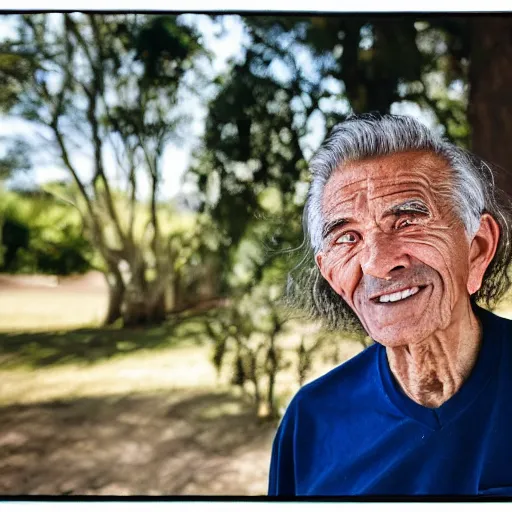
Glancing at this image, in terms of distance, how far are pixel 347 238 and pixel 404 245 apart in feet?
0.68

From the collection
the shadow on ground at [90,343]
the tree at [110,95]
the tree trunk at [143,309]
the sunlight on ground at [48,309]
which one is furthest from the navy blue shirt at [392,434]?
the sunlight on ground at [48,309]

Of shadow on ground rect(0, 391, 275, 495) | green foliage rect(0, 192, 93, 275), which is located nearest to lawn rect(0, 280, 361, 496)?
shadow on ground rect(0, 391, 275, 495)

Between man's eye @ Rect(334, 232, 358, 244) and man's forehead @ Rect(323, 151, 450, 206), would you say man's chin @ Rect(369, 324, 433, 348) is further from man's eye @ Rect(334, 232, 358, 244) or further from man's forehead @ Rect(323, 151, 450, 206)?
man's forehead @ Rect(323, 151, 450, 206)

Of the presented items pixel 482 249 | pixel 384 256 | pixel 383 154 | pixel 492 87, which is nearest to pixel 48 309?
pixel 384 256

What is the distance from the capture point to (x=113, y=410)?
A: 94.5 inches

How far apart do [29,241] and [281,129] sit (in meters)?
1.08

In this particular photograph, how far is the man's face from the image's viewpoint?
226 centimetres

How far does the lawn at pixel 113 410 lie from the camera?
7.75ft

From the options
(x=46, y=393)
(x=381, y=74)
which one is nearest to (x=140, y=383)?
(x=46, y=393)

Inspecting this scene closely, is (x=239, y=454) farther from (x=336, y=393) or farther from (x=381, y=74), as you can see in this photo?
(x=381, y=74)

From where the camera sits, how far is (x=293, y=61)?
2434mm

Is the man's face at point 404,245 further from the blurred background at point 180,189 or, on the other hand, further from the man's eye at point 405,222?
the blurred background at point 180,189

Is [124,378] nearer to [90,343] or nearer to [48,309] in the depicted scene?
[90,343]

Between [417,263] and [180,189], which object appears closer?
[417,263]
